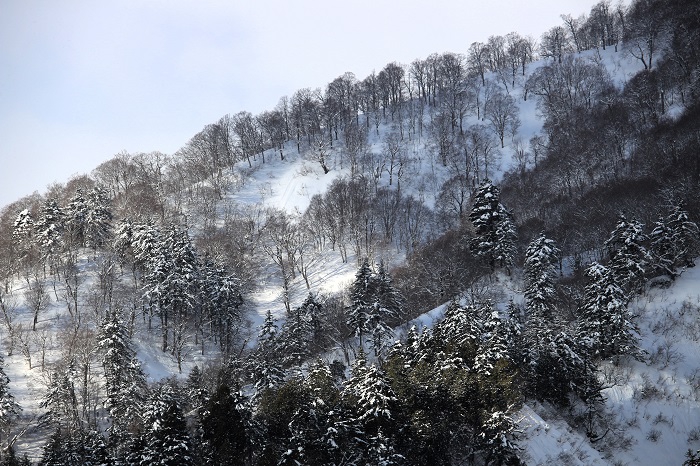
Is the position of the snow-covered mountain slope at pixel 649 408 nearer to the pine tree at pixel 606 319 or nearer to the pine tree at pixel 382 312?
the pine tree at pixel 606 319

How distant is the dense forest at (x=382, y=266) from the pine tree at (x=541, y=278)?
19cm

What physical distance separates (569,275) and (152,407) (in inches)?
1452

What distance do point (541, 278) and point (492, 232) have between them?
27.7 feet

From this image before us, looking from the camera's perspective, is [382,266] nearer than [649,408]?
No

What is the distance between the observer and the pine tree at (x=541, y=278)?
3531 centimetres

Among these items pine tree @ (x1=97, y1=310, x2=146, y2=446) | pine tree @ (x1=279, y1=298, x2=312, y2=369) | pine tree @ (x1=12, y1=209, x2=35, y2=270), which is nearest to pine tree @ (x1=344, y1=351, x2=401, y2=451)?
pine tree @ (x1=279, y1=298, x2=312, y2=369)

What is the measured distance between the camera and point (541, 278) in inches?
1415

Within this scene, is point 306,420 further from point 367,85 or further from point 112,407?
point 367,85

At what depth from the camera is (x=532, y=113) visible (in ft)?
262

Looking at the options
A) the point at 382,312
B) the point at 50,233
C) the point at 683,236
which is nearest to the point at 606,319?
the point at 683,236

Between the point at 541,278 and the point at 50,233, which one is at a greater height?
the point at 50,233

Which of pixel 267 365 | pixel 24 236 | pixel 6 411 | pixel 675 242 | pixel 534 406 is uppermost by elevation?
pixel 24 236

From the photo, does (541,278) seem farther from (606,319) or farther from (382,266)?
(382,266)

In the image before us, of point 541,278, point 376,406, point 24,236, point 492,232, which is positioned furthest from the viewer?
point 24,236
